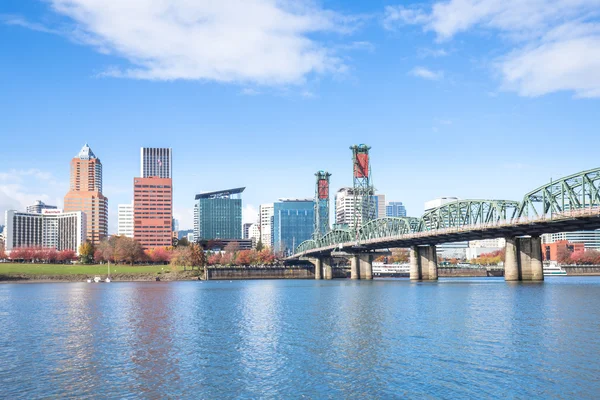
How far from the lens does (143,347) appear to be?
51.2 meters

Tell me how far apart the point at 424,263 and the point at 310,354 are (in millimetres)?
139594

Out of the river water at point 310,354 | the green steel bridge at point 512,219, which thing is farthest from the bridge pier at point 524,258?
the river water at point 310,354

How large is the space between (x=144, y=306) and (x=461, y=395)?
67.2 m

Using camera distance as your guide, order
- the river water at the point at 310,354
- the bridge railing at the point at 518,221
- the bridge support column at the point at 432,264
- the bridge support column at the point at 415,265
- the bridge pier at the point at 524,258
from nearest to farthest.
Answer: the river water at the point at 310,354
the bridge railing at the point at 518,221
the bridge pier at the point at 524,258
the bridge support column at the point at 432,264
the bridge support column at the point at 415,265

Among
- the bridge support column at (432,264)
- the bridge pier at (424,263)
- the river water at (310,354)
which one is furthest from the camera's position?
the bridge pier at (424,263)

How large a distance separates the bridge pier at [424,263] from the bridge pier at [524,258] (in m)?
39.5

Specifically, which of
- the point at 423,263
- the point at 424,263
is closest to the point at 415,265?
the point at 423,263

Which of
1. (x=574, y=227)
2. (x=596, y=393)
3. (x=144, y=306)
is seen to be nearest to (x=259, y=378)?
(x=596, y=393)

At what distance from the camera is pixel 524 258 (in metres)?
140

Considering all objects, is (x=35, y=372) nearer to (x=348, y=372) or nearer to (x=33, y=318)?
(x=348, y=372)

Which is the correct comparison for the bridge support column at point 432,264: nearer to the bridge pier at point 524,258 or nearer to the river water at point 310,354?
the bridge pier at point 524,258

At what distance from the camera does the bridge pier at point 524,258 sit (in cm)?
13862

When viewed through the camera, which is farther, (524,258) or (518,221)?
(524,258)

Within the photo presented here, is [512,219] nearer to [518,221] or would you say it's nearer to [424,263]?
[518,221]
